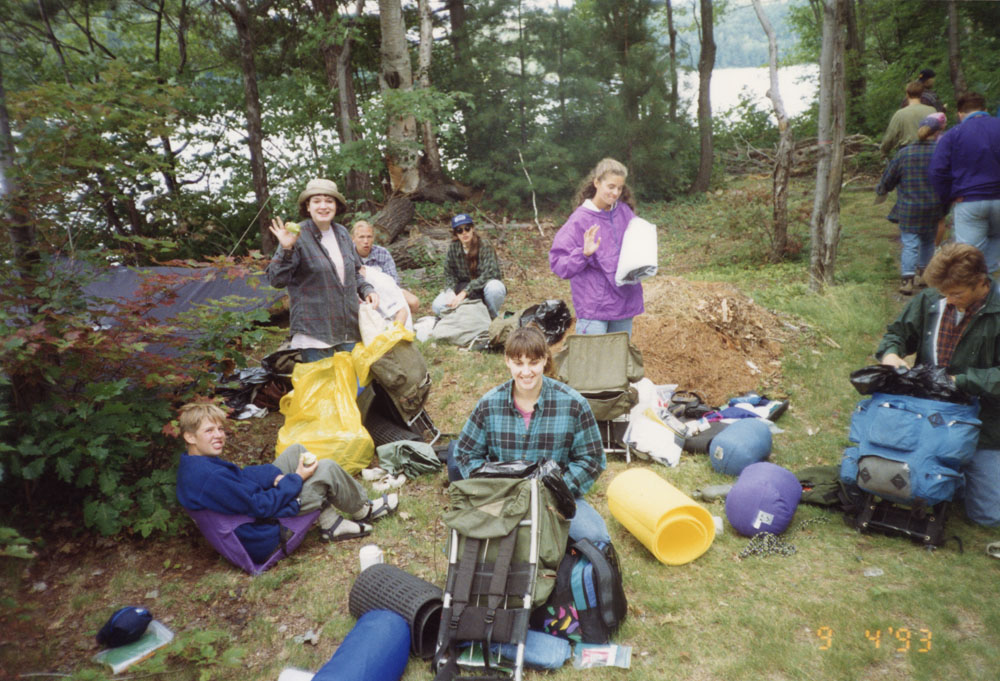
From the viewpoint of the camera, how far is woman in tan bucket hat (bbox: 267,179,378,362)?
14.3 ft

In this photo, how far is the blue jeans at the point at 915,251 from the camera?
664 cm

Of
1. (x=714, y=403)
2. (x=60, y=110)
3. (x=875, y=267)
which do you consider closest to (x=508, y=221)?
(x=875, y=267)

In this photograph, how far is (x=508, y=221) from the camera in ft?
40.6

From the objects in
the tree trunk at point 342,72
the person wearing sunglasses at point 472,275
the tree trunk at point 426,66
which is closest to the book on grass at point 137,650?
the person wearing sunglasses at point 472,275

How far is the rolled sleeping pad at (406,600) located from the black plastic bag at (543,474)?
565 millimetres

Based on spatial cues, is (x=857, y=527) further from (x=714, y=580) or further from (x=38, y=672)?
(x=38, y=672)

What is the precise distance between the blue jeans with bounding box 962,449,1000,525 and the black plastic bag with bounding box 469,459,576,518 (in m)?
2.41

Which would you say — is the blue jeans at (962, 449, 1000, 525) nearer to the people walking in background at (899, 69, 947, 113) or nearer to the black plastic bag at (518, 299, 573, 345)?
the black plastic bag at (518, 299, 573, 345)

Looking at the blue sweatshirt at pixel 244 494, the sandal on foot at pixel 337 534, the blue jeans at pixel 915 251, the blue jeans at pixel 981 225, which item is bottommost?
the sandal on foot at pixel 337 534

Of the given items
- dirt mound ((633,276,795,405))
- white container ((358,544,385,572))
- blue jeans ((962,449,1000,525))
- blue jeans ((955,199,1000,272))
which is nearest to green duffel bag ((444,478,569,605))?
white container ((358,544,385,572))

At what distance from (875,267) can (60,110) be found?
8.58m

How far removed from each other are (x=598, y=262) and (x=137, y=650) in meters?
3.51

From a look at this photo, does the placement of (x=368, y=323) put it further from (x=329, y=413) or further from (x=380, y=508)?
(x=380, y=508)

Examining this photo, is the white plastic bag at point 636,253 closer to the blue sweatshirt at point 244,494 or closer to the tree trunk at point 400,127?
the blue sweatshirt at point 244,494
